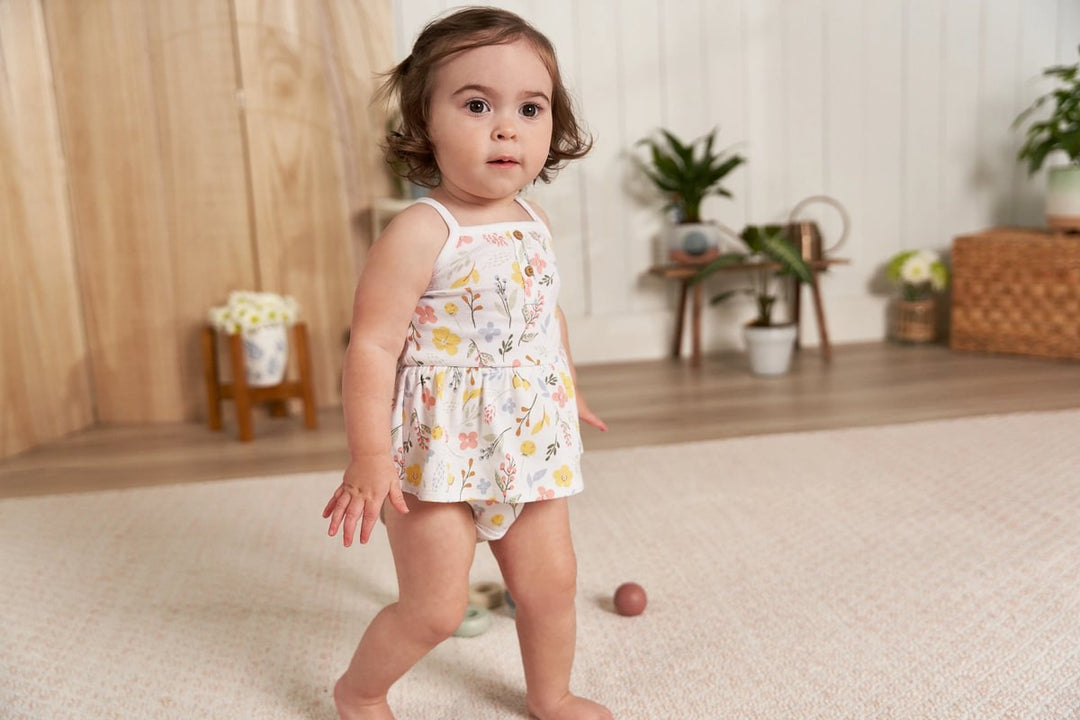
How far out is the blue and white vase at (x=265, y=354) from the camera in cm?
239

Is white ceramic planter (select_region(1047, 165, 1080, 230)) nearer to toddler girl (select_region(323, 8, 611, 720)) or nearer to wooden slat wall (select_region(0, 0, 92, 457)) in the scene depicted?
toddler girl (select_region(323, 8, 611, 720))

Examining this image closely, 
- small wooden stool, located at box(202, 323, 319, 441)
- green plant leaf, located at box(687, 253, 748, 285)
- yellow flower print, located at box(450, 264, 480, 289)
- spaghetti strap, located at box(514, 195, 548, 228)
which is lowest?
small wooden stool, located at box(202, 323, 319, 441)

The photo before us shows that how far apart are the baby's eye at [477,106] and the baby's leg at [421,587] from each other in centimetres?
39

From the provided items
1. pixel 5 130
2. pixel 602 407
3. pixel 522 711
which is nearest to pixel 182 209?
pixel 5 130

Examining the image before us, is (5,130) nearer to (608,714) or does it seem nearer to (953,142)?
(608,714)

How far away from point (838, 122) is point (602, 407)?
4.76ft

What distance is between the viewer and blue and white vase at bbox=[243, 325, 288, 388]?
2.39 m

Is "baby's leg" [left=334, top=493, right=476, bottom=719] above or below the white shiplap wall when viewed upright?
below

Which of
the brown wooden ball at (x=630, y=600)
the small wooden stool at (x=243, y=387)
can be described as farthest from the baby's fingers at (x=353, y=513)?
the small wooden stool at (x=243, y=387)

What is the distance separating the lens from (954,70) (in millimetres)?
3291

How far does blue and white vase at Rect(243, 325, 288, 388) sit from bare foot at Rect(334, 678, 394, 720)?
4.92 ft

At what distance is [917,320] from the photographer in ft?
10.6

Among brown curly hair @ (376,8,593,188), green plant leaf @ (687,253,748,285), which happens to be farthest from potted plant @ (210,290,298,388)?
brown curly hair @ (376,8,593,188)

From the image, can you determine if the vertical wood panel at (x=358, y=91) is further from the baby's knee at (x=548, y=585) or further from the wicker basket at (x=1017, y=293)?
the wicker basket at (x=1017, y=293)
